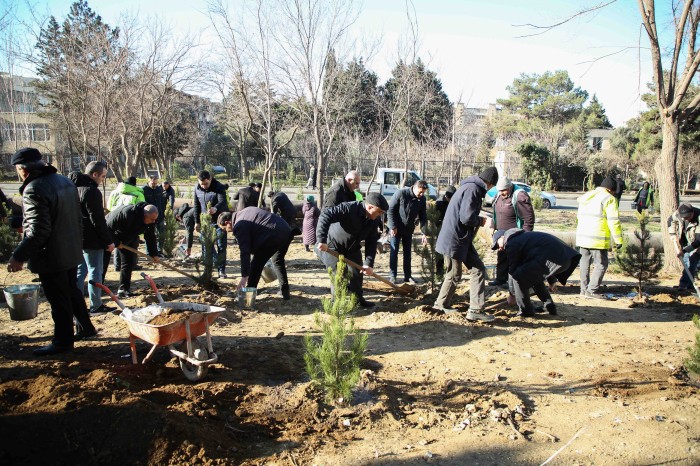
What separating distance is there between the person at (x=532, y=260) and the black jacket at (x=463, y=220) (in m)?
0.56

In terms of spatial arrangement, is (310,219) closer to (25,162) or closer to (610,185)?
(610,185)

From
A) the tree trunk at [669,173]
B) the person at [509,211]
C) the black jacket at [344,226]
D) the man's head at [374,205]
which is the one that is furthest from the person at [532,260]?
the tree trunk at [669,173]

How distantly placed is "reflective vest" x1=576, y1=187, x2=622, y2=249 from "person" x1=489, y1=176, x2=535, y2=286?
28.5 inches

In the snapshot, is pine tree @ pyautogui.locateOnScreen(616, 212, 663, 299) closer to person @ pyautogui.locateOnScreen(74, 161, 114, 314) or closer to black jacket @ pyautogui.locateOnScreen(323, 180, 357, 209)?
black jacket @ pyautogui.locateOnScreen(323, 180, 357, 209)

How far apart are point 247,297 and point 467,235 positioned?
9.40ft

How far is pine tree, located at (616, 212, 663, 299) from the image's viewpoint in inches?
287

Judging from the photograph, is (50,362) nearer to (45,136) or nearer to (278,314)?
(278,314)

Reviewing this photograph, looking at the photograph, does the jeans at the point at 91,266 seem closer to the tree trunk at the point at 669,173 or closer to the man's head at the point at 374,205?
the man's head at the point at 374,205

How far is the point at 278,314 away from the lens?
20.9 ft

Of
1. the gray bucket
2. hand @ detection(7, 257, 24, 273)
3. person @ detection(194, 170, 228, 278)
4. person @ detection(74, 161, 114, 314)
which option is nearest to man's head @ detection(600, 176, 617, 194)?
person @ detection(194, 170, 228, 278)

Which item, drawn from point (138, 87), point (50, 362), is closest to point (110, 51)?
point (138, 87)

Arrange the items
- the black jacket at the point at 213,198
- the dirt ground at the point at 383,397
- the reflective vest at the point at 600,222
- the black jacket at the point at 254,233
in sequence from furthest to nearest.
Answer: the black jacket at the point at 213,198 < the reflective vest at the point at 600,222 < the black jacket at the point at 254,233 < the dirt ground at the point at 383,397

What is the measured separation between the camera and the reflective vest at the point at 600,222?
6781 millimetres

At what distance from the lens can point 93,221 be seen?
5.55m
